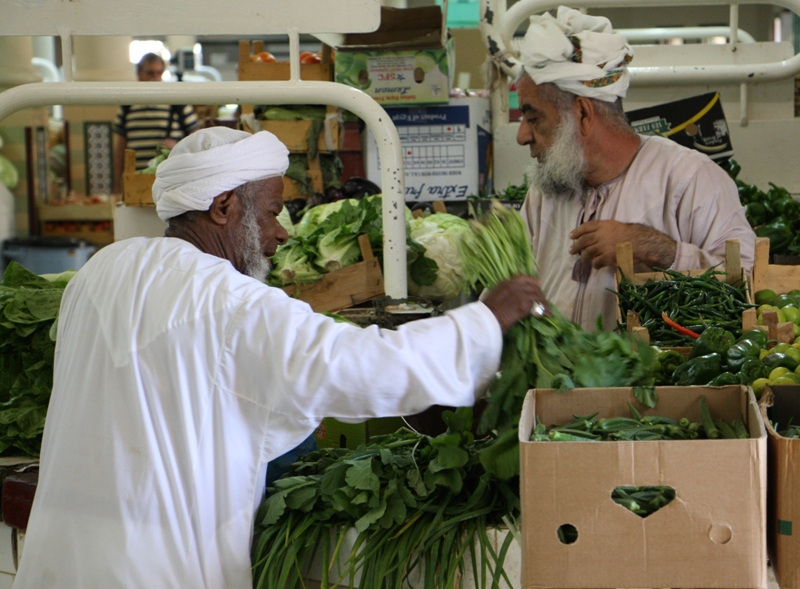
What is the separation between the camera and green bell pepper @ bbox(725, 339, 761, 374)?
2.22 m

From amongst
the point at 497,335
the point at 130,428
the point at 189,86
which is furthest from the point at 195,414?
the point at 189,86

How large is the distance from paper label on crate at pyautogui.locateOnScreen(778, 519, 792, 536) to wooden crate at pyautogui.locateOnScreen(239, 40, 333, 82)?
3702 mm

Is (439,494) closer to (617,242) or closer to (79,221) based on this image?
(617,242)

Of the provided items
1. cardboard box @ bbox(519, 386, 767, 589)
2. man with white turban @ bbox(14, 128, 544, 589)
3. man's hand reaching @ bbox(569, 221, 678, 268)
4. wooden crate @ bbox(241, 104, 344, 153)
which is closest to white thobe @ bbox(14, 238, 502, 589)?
man with white turban @ bbox(14, 128, 544, 589)

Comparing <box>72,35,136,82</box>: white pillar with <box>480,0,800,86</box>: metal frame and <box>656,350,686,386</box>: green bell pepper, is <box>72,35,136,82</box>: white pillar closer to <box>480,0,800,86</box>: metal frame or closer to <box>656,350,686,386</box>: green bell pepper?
<box>480,0,800,86</box>: metal frame

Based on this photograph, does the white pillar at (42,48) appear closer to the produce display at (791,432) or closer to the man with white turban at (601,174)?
the man with white turban at (601,174)

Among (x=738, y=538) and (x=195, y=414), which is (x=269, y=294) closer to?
(x=195, y=414)

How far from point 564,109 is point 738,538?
2255mm

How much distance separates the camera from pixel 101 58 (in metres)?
Result: 10.3

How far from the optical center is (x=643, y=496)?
167cm

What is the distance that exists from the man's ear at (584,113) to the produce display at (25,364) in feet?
6.69

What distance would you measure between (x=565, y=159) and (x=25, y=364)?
6.90ft

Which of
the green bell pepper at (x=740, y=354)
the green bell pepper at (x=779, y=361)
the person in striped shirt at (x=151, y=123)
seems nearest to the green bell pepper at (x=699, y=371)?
the green bell pepper at (x=740, y=354)

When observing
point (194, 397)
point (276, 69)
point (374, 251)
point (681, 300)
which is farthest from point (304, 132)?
point (194, 397)
